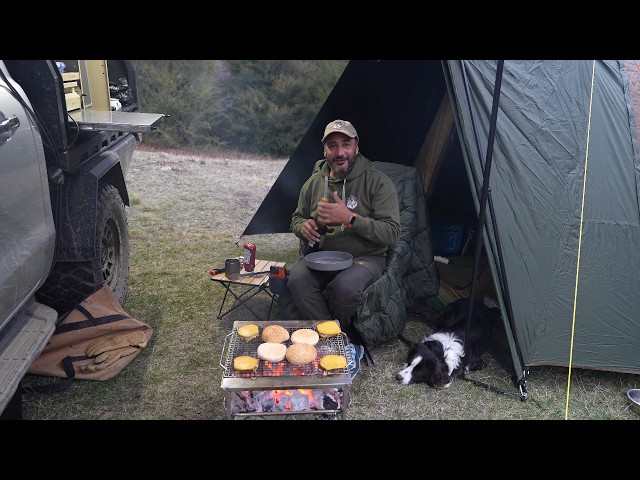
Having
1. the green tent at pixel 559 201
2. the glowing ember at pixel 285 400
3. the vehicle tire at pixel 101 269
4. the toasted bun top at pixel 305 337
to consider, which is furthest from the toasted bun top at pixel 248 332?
the green tent at pixel 559 201

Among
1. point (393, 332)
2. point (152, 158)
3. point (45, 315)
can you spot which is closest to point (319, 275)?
point (393, 332)

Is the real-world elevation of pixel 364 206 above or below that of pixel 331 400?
above

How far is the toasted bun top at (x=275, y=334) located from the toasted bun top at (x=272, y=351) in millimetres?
61

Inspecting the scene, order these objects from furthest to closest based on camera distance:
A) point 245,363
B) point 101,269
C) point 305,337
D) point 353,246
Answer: point 353,246 → point 101,269 → point 305,337 → point 245,363

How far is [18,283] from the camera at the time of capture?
101 inches

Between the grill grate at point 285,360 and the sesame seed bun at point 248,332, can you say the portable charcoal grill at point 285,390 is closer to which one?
the grill grate at point 285,360

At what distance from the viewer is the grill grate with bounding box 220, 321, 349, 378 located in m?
2.67

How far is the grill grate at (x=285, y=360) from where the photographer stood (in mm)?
2670

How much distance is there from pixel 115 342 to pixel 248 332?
3.64ft

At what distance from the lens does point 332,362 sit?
272 cm

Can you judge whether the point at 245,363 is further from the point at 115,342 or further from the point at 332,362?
the point at 115,342

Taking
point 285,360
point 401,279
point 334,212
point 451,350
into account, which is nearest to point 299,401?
point 285,360

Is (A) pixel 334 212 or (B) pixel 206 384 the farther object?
(A) pixel 334 212

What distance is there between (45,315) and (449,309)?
9.23 feet
